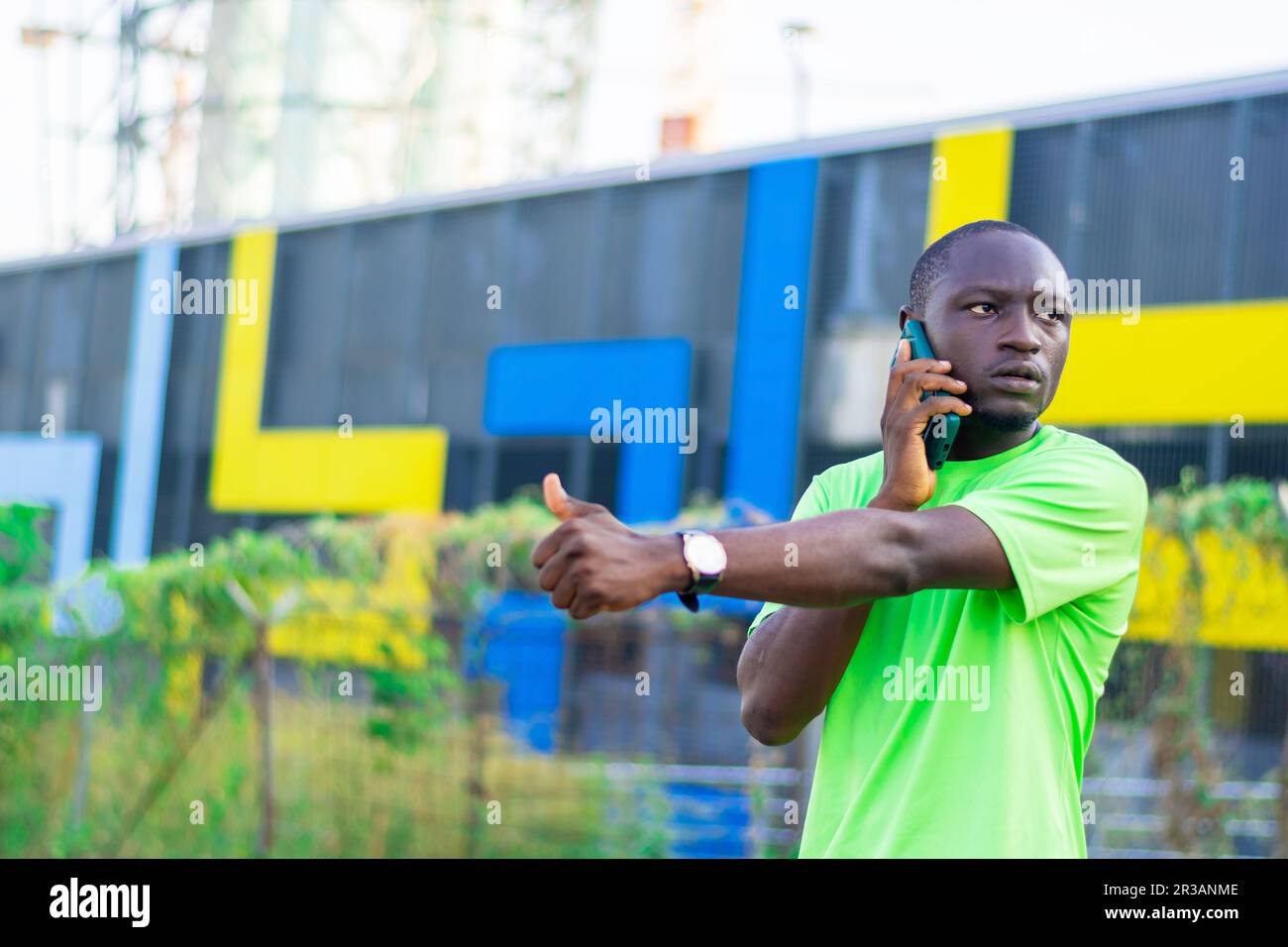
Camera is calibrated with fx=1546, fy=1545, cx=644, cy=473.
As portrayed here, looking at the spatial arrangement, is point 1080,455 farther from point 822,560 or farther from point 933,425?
point 822,560

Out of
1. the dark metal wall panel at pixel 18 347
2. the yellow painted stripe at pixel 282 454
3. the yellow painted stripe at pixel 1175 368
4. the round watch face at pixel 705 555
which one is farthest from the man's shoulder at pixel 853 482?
the dark metal wall panel at pixel 18 347

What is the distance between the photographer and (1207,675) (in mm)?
7062

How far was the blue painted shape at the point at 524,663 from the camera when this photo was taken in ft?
27.5

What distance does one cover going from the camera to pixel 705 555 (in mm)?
1685

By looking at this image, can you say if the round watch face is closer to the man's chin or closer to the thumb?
the thumb

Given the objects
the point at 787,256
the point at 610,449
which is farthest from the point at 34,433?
the point at 787,256

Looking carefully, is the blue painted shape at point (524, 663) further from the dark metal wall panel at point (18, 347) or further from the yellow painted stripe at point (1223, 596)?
the dark metal wall panel at point (18, 347)

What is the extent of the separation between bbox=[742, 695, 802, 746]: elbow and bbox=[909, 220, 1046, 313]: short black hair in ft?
2.06

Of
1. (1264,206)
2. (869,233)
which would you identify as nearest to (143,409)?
(869,233)

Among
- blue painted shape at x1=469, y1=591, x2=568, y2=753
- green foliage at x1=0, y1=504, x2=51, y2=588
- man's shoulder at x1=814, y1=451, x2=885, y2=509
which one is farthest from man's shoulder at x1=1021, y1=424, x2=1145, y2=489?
green foliage at x1=0, y1=504, x2=51, y2=588

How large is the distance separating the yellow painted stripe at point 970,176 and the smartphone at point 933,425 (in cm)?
670

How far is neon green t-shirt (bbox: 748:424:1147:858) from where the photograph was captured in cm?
205

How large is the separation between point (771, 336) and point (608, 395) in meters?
1.26
